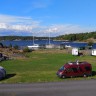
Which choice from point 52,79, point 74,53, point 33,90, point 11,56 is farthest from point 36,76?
point 74,53

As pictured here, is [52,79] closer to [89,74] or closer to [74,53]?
[89,74]

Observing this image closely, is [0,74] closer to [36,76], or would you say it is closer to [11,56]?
[36,76]

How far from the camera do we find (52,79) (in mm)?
38594

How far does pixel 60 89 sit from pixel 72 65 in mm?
12218

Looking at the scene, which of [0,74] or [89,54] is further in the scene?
[89,54]

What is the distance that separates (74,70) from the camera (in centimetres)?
4069

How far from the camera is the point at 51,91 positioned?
28312 mm

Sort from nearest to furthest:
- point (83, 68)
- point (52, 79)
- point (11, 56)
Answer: point (52, 79), point (83, 68), point (11, 56)

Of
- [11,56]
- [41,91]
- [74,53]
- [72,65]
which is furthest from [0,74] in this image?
[74,53]

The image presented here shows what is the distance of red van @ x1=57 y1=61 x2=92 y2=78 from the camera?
40.0m

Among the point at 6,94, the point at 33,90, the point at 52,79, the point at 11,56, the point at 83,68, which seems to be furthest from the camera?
A: the point at 11,56

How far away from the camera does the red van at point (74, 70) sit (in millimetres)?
40050

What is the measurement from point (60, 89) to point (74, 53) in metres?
49.1

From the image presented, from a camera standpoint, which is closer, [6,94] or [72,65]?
[6,94]
